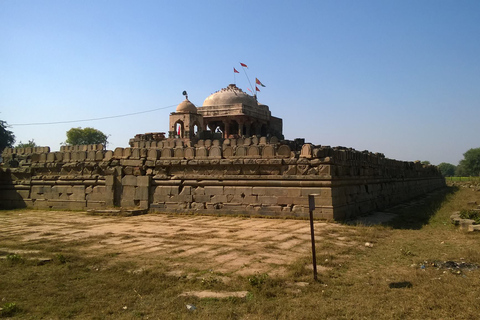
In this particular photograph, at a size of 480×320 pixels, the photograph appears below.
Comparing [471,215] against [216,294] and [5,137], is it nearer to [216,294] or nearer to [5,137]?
[216,294]

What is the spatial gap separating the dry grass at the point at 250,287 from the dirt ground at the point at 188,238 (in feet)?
0.83

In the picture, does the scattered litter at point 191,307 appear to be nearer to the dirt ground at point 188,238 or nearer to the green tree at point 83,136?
the dirt ground at point 188,238

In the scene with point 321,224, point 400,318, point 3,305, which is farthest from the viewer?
point 321,224

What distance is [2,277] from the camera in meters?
5.28

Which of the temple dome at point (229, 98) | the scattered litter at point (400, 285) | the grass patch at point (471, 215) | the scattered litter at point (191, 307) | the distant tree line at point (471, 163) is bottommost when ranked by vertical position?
the scattered litter at point (191, 307)

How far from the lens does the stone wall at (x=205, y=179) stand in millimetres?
11367

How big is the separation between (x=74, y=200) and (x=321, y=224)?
10085mm

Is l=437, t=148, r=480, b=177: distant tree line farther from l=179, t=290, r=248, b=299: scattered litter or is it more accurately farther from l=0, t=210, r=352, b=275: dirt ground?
l=179, t=290, r=248, b=299: scattered litter

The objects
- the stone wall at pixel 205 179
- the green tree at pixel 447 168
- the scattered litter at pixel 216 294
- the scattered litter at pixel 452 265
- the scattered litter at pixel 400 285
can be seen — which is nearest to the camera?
the scattered litter at pixel 216 294

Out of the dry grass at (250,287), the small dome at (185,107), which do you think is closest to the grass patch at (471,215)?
the dry grass at (250,287)

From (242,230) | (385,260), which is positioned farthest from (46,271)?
(385,260)

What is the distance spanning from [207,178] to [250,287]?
807cm

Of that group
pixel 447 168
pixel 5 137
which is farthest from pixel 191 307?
pixel 447 168

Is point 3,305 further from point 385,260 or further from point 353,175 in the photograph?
point 353,175
